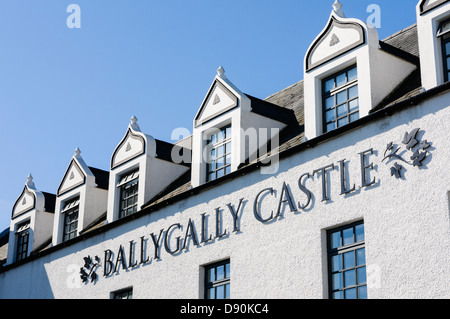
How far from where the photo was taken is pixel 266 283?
675 inches

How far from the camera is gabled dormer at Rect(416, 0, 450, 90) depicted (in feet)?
51.3

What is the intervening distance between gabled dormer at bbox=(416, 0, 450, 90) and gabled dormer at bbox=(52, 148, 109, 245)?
12.1m

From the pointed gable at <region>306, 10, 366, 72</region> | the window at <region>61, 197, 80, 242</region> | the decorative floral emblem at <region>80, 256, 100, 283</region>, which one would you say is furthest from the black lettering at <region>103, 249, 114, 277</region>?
the pointed gable at <region>306, 10, 366, 72</region>

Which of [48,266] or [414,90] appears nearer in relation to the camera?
[414,90]

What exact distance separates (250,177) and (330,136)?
8.00 feet

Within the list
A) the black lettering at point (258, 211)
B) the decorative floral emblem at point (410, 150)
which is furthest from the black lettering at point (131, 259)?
the decorative floral emblem at point (410, 150)

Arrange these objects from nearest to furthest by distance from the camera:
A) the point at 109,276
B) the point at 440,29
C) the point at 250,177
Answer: the point at 440,29 < the point at 250,177 < the point at 109,276

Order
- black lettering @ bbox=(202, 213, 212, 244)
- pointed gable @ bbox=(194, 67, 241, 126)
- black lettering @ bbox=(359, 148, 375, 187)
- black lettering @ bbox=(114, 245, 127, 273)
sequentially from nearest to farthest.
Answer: black lettering @ bbox=(359, 148, 375, 187) → black lettering @ bbox=(202, 213, 212, 244) → pointed gable @ bbox=(194, 67, 241, 126) → black lettering @ bbox=(114, 245, 127, 273)

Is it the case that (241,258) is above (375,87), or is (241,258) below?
below

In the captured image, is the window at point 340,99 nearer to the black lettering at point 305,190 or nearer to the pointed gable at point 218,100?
the black lettering at point 305,190

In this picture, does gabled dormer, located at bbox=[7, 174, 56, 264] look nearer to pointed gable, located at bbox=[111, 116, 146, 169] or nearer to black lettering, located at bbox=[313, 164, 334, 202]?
pointed gable, located at bbox=[111, 116, 146, 169]
